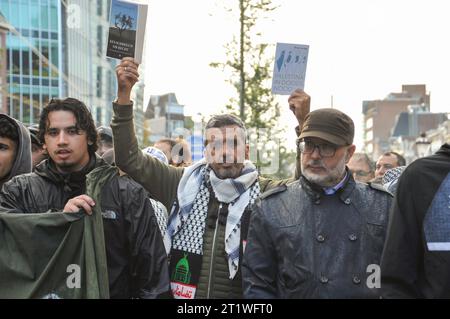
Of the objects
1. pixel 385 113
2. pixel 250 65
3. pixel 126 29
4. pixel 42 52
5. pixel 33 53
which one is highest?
pixel 42 52

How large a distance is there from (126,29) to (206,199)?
1152mm

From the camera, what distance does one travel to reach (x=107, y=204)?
4000 mm

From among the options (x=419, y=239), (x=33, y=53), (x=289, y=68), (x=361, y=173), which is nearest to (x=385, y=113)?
(x=33, y=53)

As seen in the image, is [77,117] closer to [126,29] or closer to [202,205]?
[126,29]

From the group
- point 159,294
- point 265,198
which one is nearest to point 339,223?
point 265,198

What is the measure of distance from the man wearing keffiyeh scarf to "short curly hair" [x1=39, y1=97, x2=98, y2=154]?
0.28m

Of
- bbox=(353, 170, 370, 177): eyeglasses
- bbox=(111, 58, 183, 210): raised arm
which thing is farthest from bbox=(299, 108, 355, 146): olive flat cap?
bbox=(353, 170, 370, 177): eyeglasses

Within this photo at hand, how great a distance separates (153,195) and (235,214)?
699 millimetres

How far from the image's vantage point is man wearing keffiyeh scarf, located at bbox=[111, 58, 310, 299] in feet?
14.4

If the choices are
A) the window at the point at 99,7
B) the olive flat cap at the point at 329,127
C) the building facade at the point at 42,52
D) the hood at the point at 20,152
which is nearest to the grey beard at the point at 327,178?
the olive flat cap at the point at 329,127

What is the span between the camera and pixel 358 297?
3.64 m
